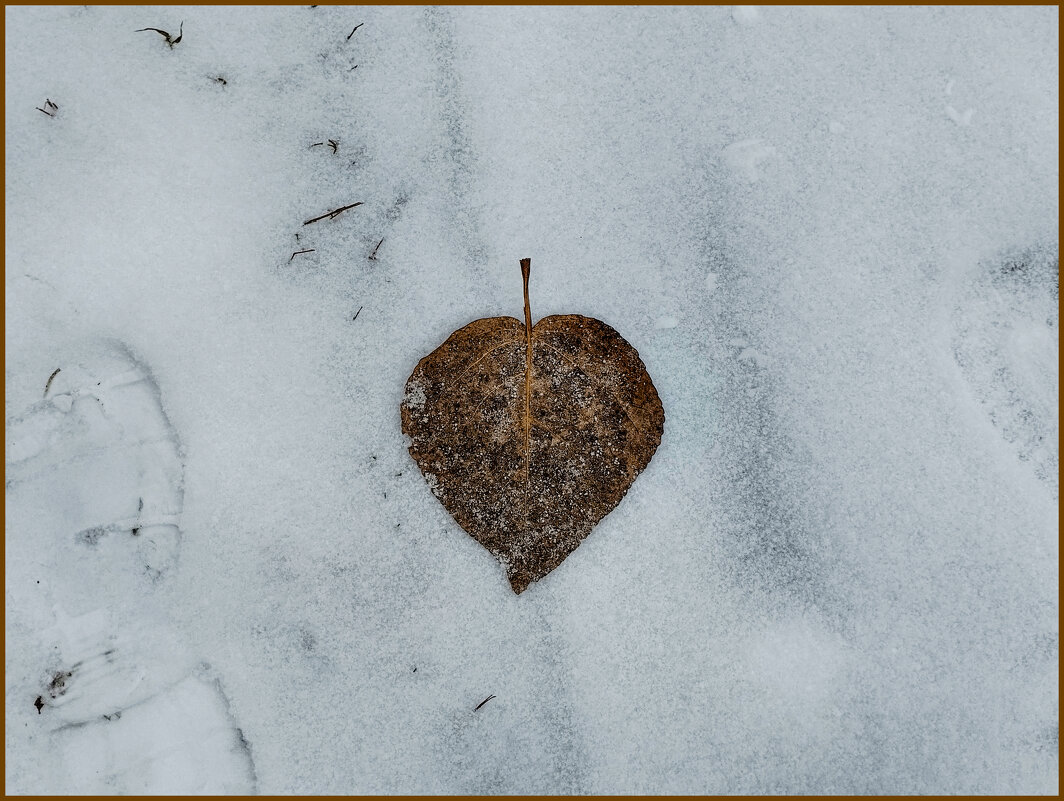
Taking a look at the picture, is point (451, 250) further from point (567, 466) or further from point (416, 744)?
point (416, 744)

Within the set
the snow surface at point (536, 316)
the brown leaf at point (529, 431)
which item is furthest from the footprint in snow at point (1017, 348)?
the brown leaf at point (529, 431)

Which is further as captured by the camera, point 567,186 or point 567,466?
point 567,186

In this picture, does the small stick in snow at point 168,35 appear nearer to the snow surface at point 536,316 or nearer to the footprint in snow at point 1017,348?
the snow surface at point 536,316

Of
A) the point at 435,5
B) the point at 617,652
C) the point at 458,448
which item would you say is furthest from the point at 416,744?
the point at 435,5

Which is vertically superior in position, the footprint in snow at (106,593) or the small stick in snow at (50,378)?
the small stick in snow at (50,378)

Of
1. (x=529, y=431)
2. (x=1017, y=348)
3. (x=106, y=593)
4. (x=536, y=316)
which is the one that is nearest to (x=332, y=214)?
(x=536, y=316)

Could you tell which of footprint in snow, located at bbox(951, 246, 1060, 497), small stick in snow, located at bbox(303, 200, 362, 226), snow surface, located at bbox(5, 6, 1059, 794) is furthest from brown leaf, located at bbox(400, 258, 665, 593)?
footprint in snow, located at bbox(951, 246, 1060, 497)
